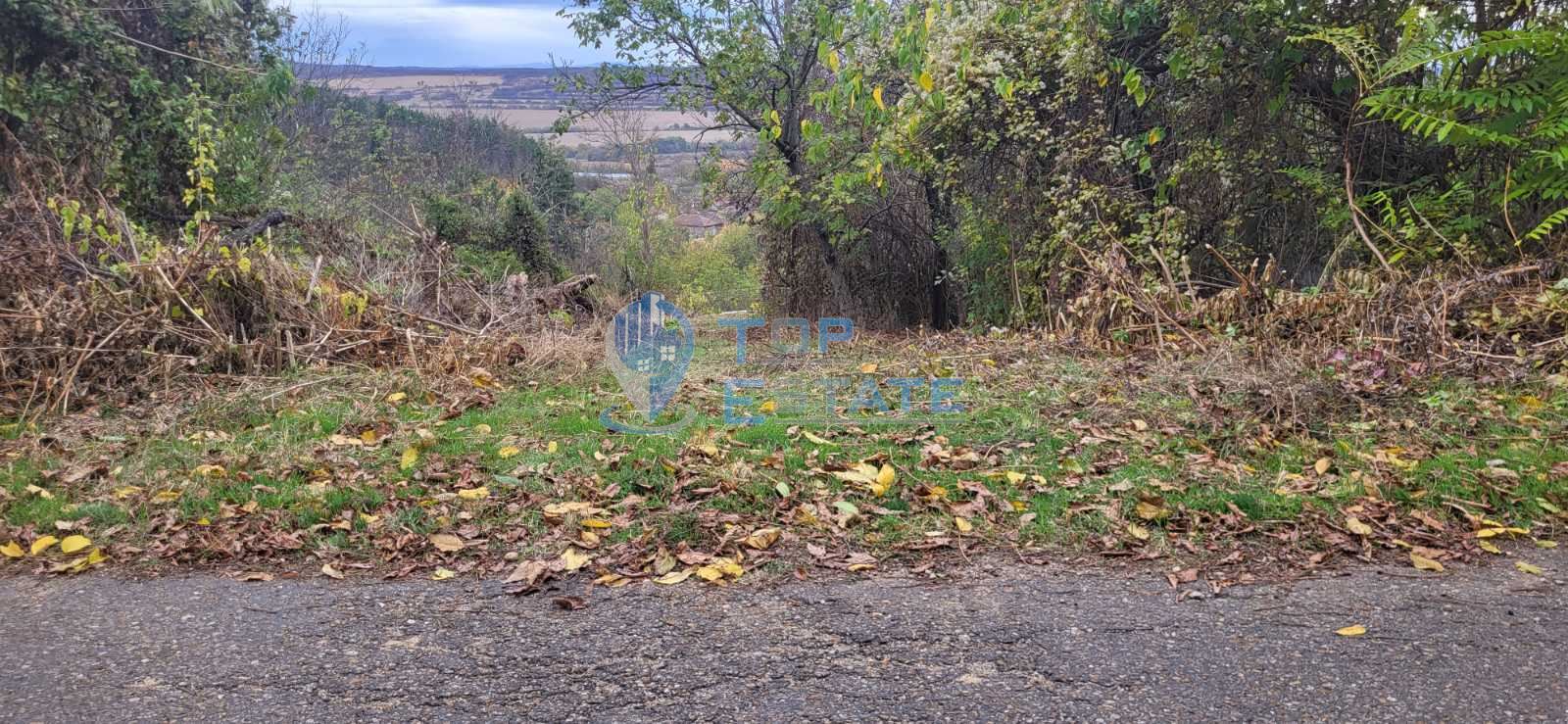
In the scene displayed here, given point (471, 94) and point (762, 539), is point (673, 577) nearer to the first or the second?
point (762, 539)

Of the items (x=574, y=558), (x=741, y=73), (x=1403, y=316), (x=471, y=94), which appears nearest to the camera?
(x=574, y=558)

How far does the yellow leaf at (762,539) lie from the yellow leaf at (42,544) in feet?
A: 9.90

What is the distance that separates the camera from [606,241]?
74.1 ft

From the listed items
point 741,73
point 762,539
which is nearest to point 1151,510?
point 762,539

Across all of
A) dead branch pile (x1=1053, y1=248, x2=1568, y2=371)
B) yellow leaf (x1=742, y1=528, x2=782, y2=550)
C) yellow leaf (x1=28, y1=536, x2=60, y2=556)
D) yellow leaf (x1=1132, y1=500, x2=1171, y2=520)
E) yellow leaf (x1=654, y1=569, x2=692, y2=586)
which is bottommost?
yellow leaf (x1=28, y1=536, x2=60, y2=556)

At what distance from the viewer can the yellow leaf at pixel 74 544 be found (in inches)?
160

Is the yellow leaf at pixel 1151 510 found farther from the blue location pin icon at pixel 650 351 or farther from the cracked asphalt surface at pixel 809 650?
the blue location pin icon at pixel 650 351

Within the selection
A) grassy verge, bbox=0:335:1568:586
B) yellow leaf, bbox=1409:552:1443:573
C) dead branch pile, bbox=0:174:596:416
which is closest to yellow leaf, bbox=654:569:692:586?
grassy verge, bbox=0:335:1568:586

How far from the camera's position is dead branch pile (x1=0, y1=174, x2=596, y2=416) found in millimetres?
6438

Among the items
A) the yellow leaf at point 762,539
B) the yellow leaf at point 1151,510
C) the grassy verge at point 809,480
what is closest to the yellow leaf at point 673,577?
the grassy verge at point 809,480

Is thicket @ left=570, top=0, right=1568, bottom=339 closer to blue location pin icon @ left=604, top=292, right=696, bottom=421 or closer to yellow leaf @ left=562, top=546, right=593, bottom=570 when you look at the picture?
blue location pin icon @ left=604, top=292, right=696, bottom=421

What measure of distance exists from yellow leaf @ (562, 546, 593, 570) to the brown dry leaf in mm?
479

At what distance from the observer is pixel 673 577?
12.1 feet

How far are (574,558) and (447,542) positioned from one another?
605 millimetres
